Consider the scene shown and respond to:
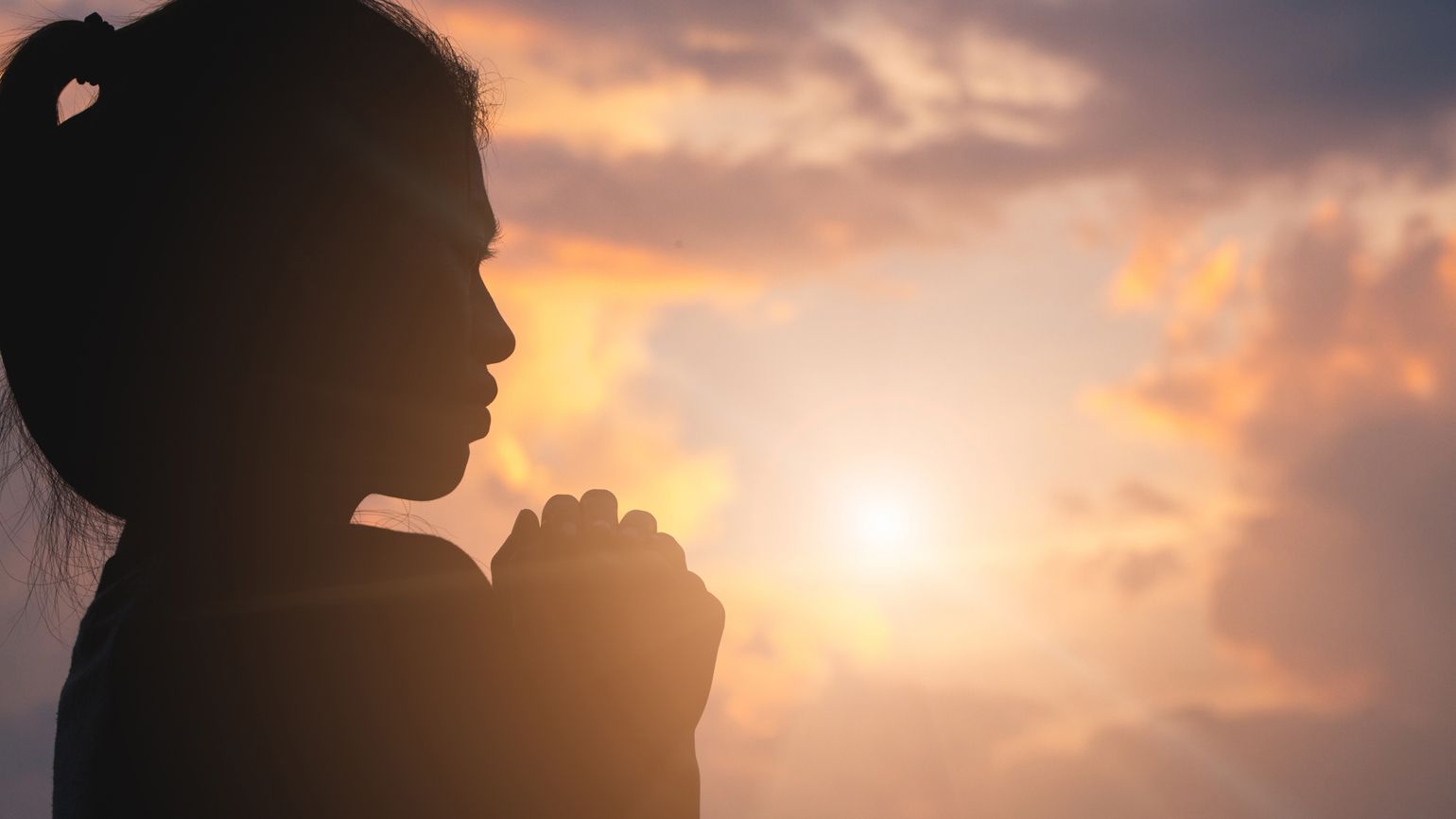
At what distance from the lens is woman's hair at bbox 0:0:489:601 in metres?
2.33

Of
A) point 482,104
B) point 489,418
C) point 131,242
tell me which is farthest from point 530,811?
point 482,104

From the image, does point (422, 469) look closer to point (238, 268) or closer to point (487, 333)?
point (487, 333)

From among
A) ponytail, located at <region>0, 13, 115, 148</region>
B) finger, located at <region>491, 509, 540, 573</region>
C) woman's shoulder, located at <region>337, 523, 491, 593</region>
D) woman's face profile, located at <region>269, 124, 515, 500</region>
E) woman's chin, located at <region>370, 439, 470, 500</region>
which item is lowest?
woman's shoulder, located at <region>337, 523, 491, 593</region>

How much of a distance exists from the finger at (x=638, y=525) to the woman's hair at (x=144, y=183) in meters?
0.80

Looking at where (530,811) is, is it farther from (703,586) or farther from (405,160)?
(405,160)

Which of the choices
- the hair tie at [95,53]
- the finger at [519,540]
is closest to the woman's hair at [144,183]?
the hair tie at [95,53]

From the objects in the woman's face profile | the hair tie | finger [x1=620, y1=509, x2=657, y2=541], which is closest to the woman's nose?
the woman's face profile

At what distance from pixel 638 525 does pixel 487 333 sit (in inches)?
19.2

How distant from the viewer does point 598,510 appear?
2.51 meters

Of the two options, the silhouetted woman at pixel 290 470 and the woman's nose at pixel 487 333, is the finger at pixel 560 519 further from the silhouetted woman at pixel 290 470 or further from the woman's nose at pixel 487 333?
the woman's nose at pixel 487 333

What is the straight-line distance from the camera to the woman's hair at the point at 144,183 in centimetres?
233

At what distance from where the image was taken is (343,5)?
8.73 ft

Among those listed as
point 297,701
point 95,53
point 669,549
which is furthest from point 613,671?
point 95,53

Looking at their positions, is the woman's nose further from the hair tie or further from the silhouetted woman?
the hair tie
